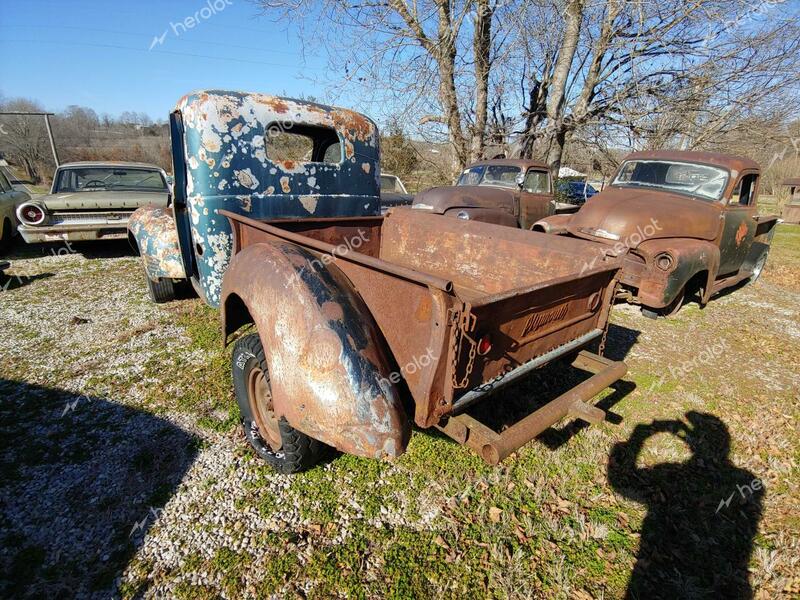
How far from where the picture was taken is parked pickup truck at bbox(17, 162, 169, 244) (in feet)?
20.2

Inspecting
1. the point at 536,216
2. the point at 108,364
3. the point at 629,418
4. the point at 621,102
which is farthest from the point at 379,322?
the point at 621,102

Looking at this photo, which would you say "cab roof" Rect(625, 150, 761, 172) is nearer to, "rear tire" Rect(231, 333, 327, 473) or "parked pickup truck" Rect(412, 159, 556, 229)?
"parked pickup truck" Rect(412, 159, 556, 229)

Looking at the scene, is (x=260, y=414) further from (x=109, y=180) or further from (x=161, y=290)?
(x=109, y=180)

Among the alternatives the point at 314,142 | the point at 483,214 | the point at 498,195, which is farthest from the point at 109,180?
the point at 498,195

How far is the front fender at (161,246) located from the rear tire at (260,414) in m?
1.89

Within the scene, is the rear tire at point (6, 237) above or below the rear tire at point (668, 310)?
above

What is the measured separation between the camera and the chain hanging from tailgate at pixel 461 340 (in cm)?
165

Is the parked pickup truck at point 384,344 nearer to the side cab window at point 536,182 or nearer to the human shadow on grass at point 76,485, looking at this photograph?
the human shadow on grass at point 76,485

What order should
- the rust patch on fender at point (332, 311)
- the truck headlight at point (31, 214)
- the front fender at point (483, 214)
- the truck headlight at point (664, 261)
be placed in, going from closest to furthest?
1. the rust patch on fender at point (332, 311)
2. the truck headlight at point (664, 261)
3. the truck headlight at point (31, 214)
4. the front fender at point (483, 214)

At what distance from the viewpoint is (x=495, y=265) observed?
325cm

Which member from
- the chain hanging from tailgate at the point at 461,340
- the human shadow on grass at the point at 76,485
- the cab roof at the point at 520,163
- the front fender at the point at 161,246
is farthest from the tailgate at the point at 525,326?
the cab roof at the point at 520,163

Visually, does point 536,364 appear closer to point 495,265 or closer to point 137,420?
point 495,265

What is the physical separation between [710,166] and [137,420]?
24.3 ft

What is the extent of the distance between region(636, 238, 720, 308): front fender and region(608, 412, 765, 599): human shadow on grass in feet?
6.46
